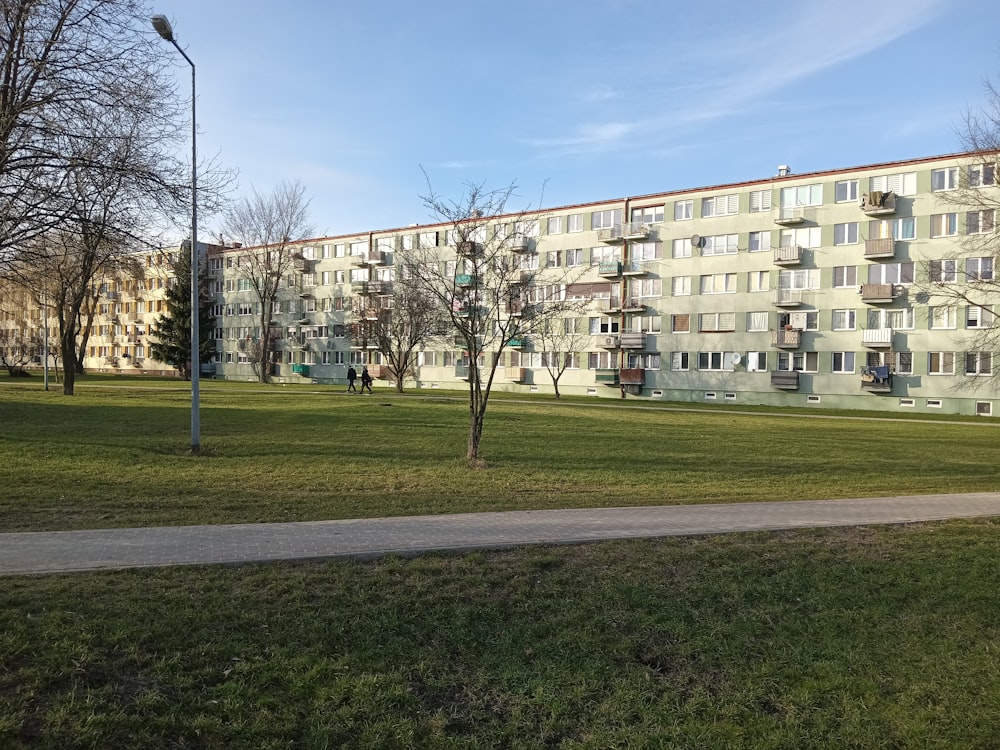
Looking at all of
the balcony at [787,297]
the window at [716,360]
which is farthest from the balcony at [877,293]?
the window at [716,360]

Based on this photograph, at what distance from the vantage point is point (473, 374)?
50.3ft

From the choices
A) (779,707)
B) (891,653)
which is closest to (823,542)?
(891,653)

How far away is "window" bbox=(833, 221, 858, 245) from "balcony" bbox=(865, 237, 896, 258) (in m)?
1.41

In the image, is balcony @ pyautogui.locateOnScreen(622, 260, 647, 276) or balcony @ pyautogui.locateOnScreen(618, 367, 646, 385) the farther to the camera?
balcony @ pyautogui.locateOnScreen(622, 260, 647, 276)

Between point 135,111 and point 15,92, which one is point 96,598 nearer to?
point 135,111

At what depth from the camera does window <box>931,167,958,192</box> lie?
43.1 metres

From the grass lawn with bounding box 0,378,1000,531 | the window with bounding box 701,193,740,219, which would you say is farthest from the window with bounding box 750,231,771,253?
the grass lawn with bounding box 0,378,1000,531

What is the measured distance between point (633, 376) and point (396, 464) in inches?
1675

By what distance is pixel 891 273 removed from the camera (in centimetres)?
4584

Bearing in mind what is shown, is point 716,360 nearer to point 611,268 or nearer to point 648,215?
point 611,268

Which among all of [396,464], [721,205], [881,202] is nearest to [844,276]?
[881,202]

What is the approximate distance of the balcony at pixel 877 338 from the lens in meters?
45.5

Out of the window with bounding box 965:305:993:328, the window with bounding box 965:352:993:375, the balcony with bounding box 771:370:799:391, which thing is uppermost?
the window with bounding box 965:305:993:328

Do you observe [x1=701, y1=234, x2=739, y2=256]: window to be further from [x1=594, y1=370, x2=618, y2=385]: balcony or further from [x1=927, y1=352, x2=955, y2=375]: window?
[x1=927, y1=352, x2=955, y2=375]: window
